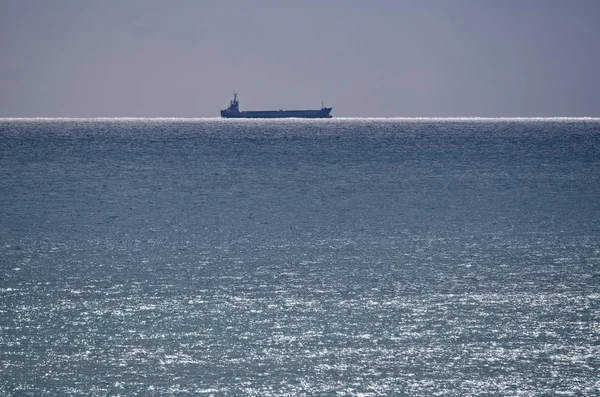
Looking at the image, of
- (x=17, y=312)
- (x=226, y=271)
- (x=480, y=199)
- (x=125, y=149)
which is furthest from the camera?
(x=125, y=149)

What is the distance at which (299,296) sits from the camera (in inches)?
1073

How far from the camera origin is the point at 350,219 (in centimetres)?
4800

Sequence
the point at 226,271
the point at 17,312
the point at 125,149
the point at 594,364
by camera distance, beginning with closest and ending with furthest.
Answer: the point at 594,364, the point at 17,312, the point at 226,271, the point at 125,149

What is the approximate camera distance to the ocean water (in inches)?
773

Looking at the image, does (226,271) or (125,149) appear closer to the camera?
(226,271)

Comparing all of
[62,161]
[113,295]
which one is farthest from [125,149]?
[113,295]

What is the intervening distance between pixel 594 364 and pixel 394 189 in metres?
48.7

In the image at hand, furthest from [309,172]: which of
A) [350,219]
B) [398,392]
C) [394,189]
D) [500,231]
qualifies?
[398,392]

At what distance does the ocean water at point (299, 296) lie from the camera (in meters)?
19.6

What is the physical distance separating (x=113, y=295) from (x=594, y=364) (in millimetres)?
14702

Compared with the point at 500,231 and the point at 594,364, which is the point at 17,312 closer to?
the point at 594,364

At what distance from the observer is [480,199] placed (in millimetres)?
60375

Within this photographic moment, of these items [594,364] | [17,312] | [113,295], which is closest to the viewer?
[594,364]

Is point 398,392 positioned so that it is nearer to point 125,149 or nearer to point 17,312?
point 17,312
